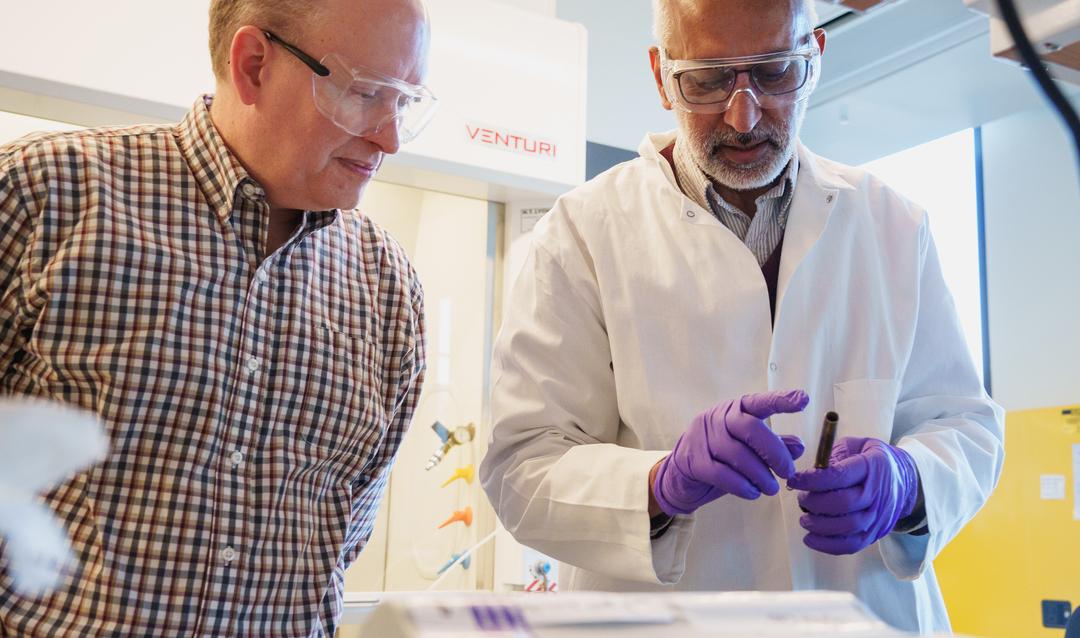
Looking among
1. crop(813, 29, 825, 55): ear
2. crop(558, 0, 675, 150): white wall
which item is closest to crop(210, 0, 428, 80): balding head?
crop(813, 29, 825, 55): ear

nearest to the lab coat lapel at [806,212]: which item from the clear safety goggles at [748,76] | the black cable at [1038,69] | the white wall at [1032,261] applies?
the clear safety goggles at [748,76]

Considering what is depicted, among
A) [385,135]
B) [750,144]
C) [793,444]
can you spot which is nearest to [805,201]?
[750,144]

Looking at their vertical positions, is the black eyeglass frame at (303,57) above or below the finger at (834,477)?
above

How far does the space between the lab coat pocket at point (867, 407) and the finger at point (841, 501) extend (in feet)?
0.60

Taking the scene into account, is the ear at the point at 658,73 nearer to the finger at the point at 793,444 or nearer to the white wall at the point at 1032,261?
the finger at the point at 793,444

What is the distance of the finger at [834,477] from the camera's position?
1.23 meters

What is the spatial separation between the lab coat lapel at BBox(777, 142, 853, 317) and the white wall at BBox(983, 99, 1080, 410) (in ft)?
13.2

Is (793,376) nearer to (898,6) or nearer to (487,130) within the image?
(487,130)

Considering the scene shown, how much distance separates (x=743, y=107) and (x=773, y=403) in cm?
48

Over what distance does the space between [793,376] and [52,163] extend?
1.02 metres

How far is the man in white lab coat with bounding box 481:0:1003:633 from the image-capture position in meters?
1.33

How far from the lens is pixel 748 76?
1.47 meters

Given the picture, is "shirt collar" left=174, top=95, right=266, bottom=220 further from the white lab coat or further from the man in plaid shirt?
the white lab coat

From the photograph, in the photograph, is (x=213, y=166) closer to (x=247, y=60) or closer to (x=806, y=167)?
(x=247, y=60)
